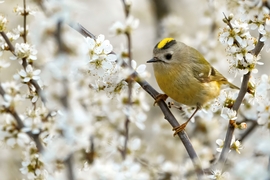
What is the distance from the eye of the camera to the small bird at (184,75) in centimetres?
304

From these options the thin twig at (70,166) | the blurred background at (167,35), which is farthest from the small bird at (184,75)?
the thin twig at (70,166)

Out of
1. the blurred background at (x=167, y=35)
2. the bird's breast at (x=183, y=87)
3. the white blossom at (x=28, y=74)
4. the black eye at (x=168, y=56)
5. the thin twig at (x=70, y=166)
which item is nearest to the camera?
the thin twig at (x=70, y=166)

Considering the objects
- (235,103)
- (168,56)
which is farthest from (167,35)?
(235,103)

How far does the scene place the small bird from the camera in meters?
3.04

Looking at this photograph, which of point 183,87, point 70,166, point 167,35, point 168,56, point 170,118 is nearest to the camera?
point 70,166

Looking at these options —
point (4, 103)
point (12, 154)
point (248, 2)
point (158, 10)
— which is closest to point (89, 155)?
point (4, 103)

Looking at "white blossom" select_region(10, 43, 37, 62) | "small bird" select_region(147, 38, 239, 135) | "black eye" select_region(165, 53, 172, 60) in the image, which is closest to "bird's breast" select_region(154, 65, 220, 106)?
"small bird" select_region(147, 38, 239, 135)

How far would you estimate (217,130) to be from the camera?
421 centimetres

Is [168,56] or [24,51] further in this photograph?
[168,56]

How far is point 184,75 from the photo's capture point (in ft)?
10.4

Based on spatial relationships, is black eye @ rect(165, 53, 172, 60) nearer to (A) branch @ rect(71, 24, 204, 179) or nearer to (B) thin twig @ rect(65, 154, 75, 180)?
(A) branch @ rect(71, 24, 204, 179)

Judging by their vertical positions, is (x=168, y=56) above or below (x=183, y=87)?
above

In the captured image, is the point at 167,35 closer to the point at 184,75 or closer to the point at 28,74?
the point at 184,75

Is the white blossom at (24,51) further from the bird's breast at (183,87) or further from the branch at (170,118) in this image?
the bird's breast at (183,87)
